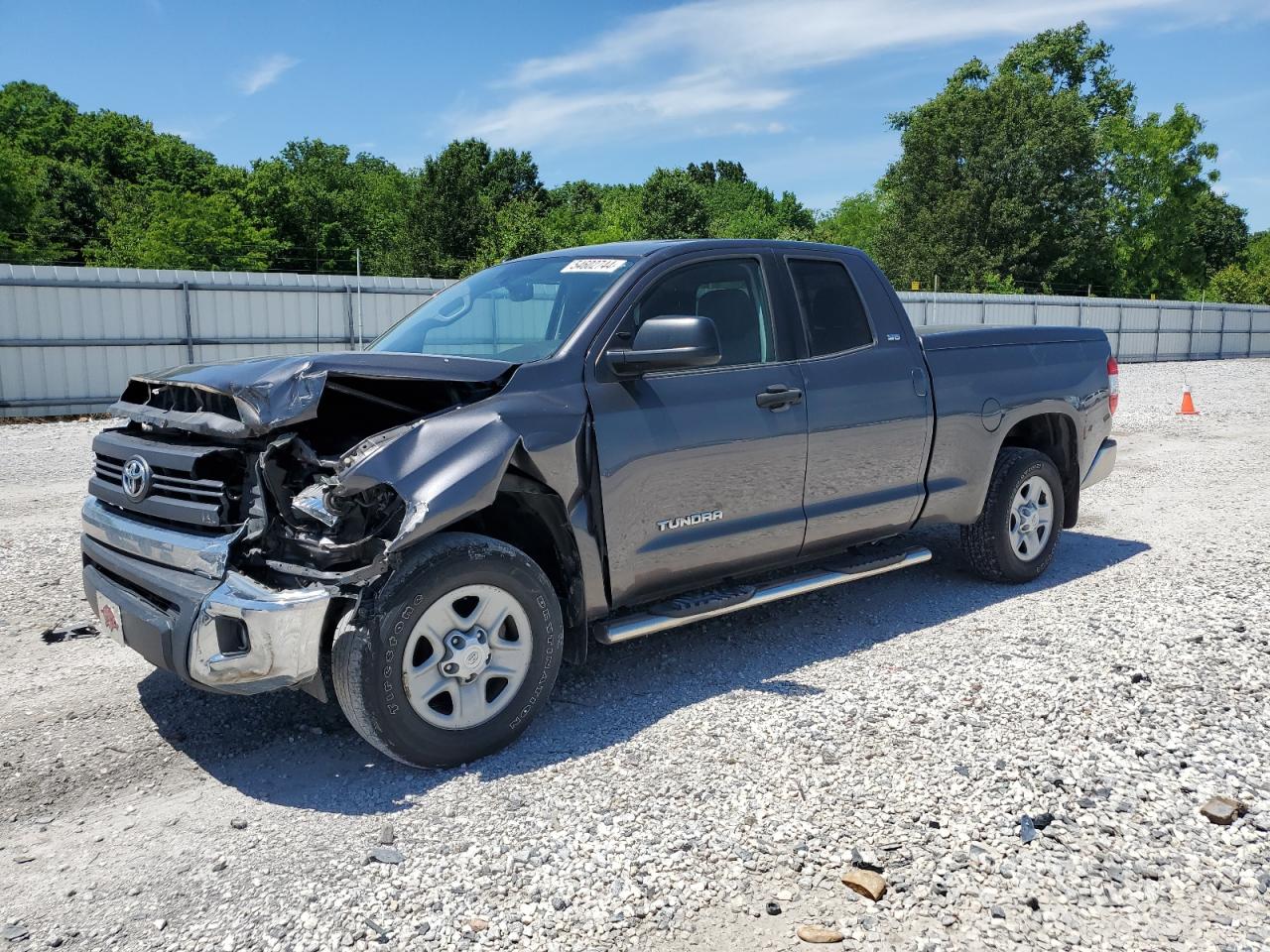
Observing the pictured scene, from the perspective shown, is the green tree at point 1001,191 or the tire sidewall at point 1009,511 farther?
the green tree at point 1001,191

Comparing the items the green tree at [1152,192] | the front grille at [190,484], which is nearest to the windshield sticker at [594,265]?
the front grille at [190,484]

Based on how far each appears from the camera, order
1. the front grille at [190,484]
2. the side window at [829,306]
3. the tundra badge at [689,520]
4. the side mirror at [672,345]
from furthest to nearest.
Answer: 1. the side window at [829,306]
2. the tundra badge at [689,520]
3. the side mirror at [672,345]
4. the front grille at [190,484]

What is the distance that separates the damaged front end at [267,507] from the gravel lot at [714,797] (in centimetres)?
55

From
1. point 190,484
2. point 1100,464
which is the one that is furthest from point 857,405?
point 190,484

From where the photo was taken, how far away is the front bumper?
3264mm

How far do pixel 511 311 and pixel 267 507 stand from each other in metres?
1.66

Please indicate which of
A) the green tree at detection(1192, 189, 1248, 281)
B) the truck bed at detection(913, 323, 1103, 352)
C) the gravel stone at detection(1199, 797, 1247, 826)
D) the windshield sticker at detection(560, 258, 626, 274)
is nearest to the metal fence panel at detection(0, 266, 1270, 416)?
the truck bed at detection(913, 323, 1103, 352)

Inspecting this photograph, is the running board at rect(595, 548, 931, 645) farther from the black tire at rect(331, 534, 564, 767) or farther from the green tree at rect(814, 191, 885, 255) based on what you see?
the green tree at rect(814, 191, 885, 255)

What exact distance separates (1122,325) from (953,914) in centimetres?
3587

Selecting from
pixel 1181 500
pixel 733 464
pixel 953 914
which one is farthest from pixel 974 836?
pixel 1181 500

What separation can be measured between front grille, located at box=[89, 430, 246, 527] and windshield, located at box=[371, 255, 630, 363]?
3.53ft

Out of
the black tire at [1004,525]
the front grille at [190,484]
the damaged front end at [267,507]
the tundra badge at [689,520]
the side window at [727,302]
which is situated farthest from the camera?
the black tire at [1004,525]

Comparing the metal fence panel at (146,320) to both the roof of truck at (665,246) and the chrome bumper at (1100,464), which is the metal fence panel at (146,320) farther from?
the roof of truck at (665,246)

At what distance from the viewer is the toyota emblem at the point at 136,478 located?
12.2 ft
